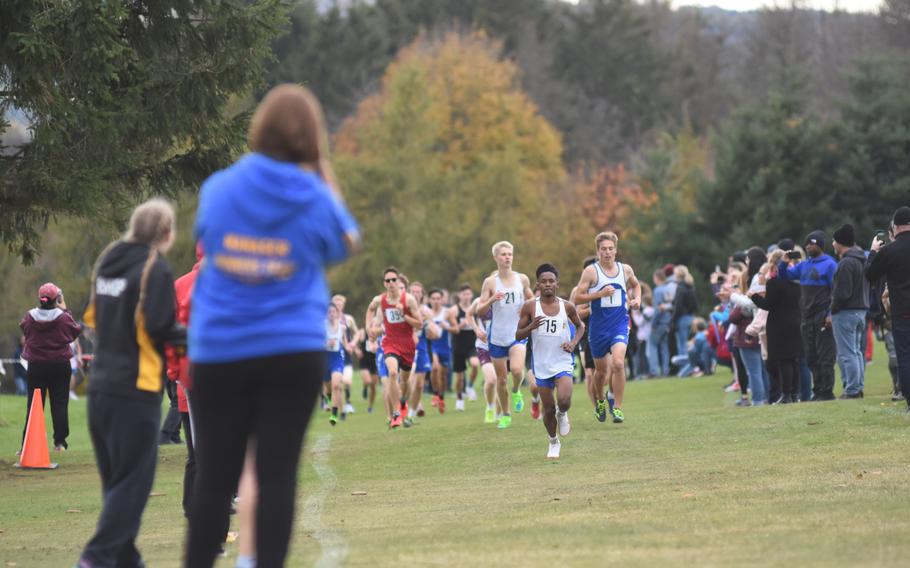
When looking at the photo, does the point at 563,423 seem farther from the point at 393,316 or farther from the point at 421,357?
the point at 421,357

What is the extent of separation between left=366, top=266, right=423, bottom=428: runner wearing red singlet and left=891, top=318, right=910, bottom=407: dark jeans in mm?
8162

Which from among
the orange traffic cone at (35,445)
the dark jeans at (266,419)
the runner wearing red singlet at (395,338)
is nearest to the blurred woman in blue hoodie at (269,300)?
the dark jeans at (266,419)

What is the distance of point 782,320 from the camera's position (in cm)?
2069

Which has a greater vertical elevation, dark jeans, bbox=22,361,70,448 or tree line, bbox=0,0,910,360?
tree line, bbox=0,0,910,360

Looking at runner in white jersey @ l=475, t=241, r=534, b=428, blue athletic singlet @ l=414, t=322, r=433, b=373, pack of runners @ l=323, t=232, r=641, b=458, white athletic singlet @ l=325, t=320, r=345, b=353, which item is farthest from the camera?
white athletic singlet @ l=325, t=320, r=345, b=353

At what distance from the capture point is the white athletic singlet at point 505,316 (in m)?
20.2

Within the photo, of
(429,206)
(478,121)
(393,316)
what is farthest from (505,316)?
(478,121)

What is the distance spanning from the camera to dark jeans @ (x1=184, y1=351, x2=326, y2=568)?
5883 millimetres

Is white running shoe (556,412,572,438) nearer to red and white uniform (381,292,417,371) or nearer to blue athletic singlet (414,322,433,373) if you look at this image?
red and white uniform (381,292,417,371)

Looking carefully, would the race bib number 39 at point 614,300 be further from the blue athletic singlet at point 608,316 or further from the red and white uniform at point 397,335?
the red and white uniform at point 397,335

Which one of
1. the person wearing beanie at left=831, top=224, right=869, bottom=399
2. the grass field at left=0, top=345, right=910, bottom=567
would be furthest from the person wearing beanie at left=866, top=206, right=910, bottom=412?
the person wearing beanie at left=831, top=224, right=869, bottom=399

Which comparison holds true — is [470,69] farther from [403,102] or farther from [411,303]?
[411,303]

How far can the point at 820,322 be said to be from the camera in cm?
2092

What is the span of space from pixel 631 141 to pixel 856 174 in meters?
41.4
